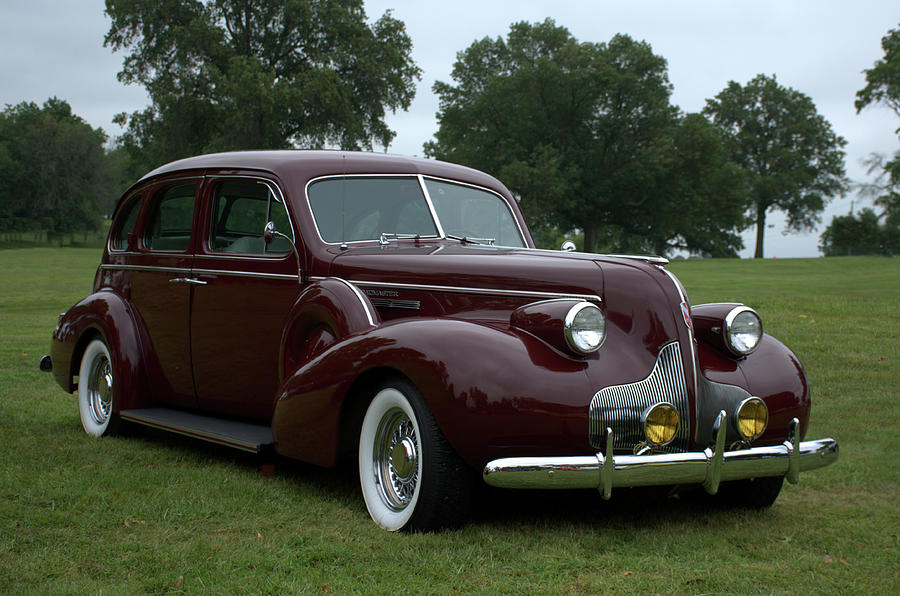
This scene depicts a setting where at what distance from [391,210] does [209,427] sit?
70.8 inches

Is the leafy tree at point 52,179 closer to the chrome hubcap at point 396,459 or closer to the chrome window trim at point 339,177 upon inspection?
the chrome window trim at point 339,177

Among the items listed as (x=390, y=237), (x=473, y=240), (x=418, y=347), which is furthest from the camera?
(x=473, y=240)

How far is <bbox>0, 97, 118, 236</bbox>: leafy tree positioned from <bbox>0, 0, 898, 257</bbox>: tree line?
0.18 meters

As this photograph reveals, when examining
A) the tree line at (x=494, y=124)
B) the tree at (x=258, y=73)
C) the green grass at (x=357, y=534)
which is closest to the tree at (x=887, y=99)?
the tree line at (x=494, y=124)

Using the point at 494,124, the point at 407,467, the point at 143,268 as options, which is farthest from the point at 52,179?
the point at 407,467

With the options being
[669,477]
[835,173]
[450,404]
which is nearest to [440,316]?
[450,404]

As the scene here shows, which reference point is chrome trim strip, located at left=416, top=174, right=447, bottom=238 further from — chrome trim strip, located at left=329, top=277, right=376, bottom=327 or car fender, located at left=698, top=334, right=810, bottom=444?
car fender, located at left=698, top=334, right=810, bottom=444

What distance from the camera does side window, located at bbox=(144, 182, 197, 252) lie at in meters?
6.33

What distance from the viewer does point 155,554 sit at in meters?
3.79

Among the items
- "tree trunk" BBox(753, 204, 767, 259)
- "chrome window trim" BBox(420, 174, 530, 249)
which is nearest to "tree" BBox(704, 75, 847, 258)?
"tree trunk" BBox(753, 204, 767, 259)

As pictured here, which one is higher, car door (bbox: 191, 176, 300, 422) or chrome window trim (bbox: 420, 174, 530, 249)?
chrome window trim (bbox: 420, 174, 530, 249)

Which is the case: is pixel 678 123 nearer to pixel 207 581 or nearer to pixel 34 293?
pixel 34 293

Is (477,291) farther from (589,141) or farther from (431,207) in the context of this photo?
(589,141)

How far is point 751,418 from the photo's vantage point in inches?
169
